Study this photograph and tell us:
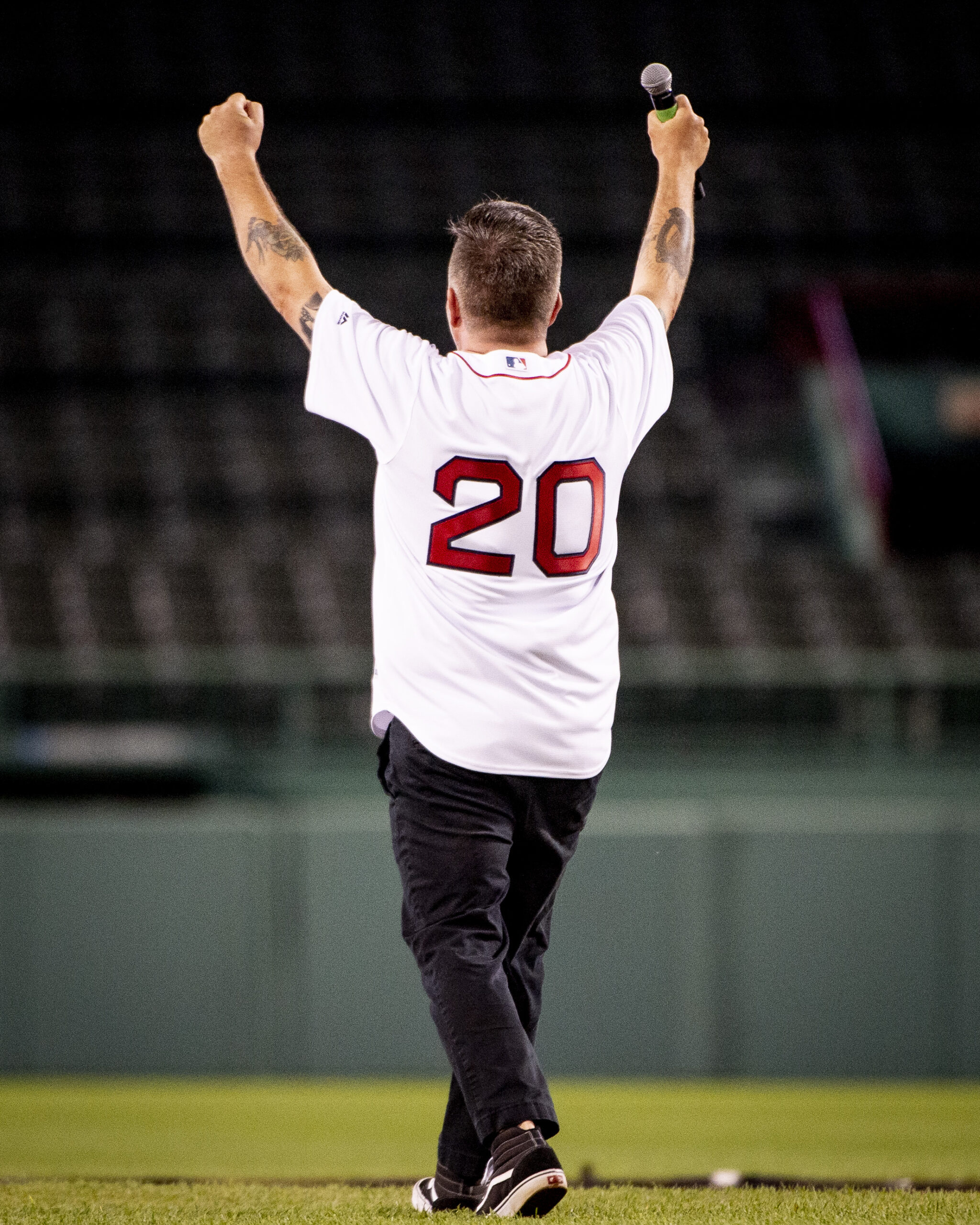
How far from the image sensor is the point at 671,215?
7.97ft

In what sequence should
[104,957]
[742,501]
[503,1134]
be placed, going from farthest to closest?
[742,501] → [104,957] → [503,1134]

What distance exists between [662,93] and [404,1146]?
2965 millimetres

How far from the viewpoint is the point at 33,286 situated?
11602 millimetres

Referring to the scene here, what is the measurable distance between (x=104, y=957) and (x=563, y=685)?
3940mm

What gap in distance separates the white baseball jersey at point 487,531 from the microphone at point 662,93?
553 millimetres

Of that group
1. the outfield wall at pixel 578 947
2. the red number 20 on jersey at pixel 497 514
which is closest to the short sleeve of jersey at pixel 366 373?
the red number 20 on jersey at pixel 497 514

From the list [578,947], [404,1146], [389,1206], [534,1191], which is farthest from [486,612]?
[578,947]

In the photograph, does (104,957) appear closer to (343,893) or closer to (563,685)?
(343,893)

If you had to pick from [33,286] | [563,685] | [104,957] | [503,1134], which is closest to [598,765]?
[563,685]

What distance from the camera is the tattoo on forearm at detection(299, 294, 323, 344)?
221 cm

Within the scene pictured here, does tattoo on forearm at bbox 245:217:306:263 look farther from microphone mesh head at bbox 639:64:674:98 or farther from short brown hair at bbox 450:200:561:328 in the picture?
microphone mesh head at bbox 639:64:674:98

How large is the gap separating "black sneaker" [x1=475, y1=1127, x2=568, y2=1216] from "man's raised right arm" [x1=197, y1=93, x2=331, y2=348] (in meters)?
1.15

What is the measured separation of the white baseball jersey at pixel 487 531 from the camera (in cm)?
208

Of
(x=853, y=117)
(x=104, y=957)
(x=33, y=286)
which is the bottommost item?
(x=104, y=957)
